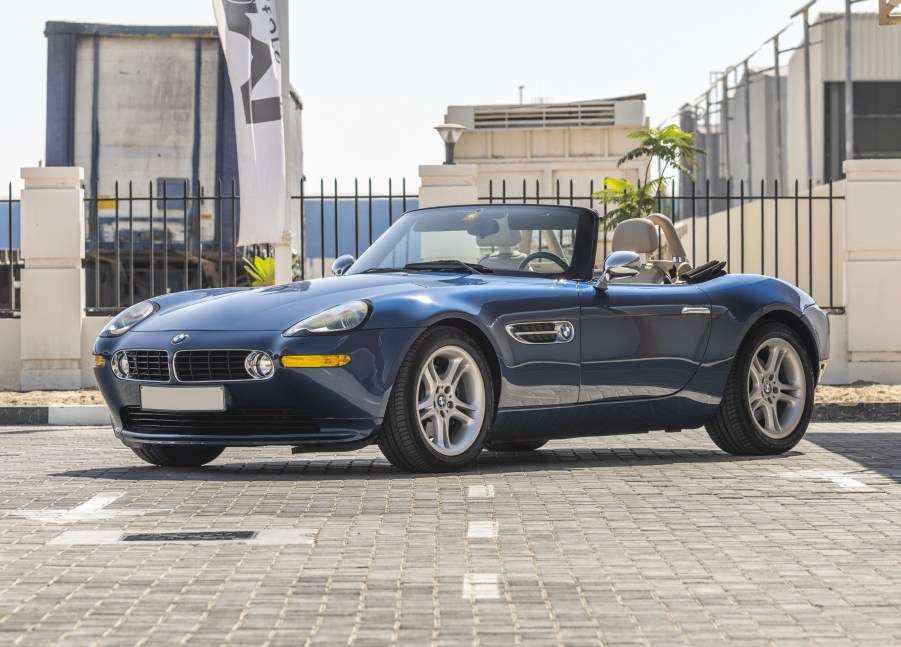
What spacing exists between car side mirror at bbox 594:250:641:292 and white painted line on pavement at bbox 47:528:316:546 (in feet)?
9.67

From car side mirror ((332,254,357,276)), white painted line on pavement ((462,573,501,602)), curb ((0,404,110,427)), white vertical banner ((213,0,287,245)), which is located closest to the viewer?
white painted line on pavement ((462,573,501,602))

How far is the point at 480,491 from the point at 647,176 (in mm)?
13305

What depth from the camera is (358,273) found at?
359 inches

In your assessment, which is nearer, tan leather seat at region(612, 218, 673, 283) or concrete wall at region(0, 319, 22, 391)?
tan leather seat at region(612, 218, 673, 283)

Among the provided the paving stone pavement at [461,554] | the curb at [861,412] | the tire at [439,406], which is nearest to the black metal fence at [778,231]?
the curb at [861,412]

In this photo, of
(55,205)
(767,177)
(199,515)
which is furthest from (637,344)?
(767,177)

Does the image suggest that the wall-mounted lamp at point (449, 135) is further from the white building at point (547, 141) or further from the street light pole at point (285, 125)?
the white building at point (547, 141)

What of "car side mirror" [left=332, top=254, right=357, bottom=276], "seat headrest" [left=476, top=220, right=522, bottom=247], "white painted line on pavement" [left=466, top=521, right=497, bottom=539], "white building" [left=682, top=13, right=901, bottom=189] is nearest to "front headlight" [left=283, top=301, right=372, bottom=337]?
"seat headrest" [left=476, top=220, right=522, bottom=247]

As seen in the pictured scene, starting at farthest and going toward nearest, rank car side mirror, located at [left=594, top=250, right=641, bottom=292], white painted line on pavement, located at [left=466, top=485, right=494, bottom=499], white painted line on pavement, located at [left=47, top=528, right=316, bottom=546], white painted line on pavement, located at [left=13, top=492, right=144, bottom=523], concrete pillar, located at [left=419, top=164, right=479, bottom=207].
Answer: concrete pillar, located at [left=419, top=164, right=479, bottom=207], car side mirror, located at [left=594, top=250, right=641, bottom=292], white painted line on pavement, located at [left=466, top=485, right=494, bottom=499], white painted line on pavement, located at [left=13, top=492, right=144, bottom=523], white painted line on pavement, located at [left=47, top=528, right=316, bottom=546]

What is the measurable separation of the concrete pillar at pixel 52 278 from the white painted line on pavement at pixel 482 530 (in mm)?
11260

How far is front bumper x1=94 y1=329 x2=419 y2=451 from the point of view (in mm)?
7641

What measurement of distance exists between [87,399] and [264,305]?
25.9 ft

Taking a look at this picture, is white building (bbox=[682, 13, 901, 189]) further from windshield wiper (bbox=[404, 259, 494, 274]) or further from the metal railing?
windshield wiper (bbox=[404, 259, 494, 274])

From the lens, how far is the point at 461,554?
5598 millimetres
